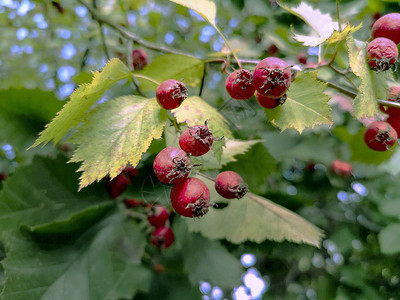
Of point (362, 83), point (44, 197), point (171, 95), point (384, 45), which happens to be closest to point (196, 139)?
point (171, 95)

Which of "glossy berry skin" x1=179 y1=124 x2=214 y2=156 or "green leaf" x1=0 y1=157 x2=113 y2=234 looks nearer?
"glossy berry skin" x1=179 y1=124 x2=214 y2=156

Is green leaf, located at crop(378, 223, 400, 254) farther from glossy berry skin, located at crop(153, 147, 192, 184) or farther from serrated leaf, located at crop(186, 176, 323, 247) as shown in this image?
glossy berry skin, located at crop(153, 147, 192, 184)

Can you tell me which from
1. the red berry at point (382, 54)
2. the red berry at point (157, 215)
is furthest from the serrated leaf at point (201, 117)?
the red berry at point (157, 215)

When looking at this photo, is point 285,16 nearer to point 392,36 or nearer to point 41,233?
point 392,36

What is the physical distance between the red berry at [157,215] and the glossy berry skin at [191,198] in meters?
0.61

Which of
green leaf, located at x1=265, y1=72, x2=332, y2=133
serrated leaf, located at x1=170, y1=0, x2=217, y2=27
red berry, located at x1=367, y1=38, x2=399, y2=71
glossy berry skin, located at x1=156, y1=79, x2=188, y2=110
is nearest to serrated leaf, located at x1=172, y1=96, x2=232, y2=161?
glossy berry skin, located at x1=156, y1=79, x2=188, y2=110

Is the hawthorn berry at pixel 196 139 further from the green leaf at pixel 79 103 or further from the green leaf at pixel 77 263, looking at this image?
the green leaf at pixel 77 263

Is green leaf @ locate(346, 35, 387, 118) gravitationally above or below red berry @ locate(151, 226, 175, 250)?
above

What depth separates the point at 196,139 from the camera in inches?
28.2

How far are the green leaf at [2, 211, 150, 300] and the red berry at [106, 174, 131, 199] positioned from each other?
0.29 feet

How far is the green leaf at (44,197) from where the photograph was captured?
1.17 meters

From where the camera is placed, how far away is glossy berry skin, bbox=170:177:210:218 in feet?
2.37

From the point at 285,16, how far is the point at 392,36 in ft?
3.14

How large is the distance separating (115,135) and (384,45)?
63 cm
